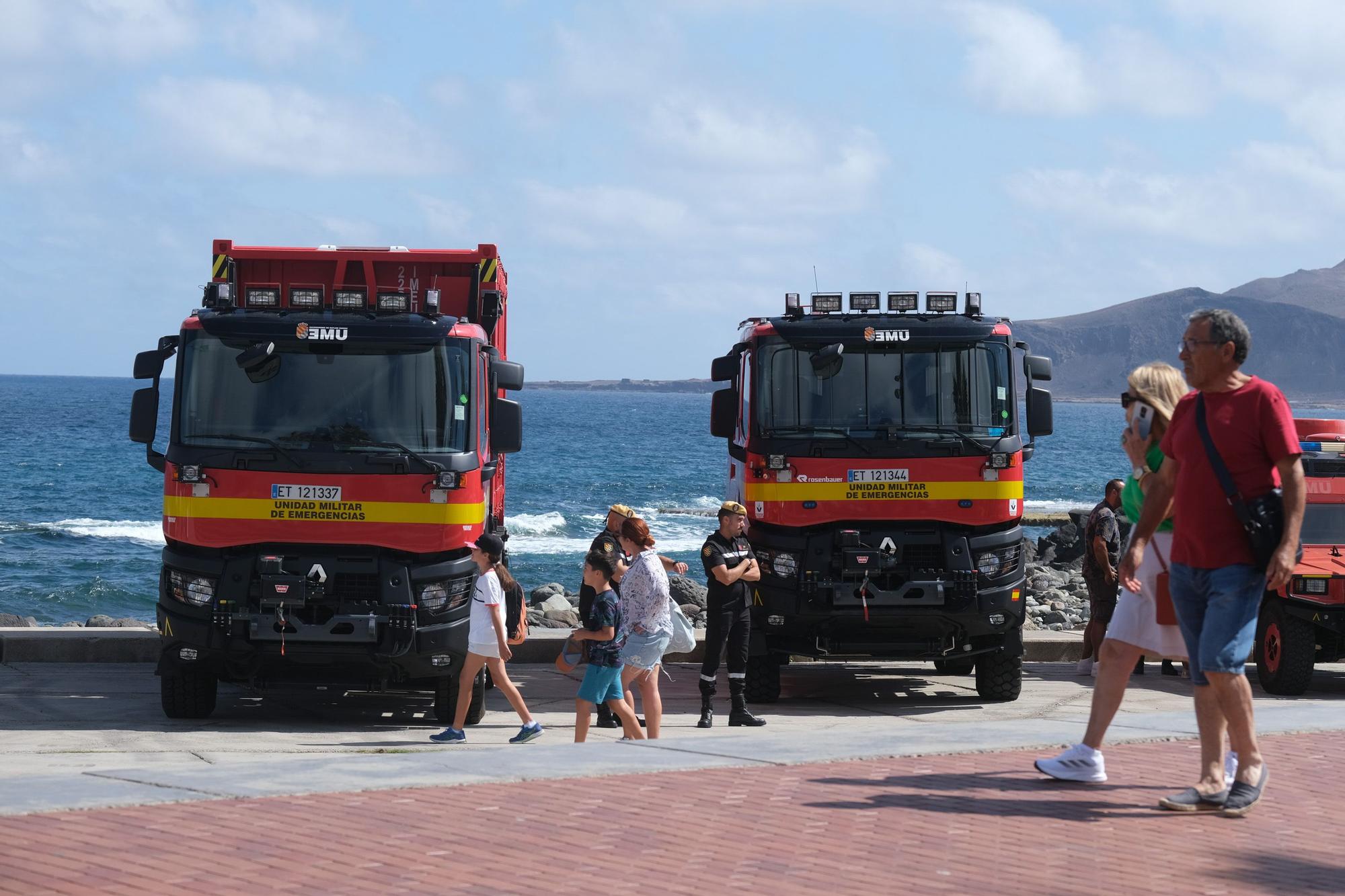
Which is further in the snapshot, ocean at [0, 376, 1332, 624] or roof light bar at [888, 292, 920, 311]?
ocean at [0, 376, 1332, 624]

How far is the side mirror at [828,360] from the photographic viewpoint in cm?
1280

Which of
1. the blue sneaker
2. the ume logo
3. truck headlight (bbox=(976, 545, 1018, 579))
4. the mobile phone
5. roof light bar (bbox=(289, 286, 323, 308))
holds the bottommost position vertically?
the blue sneaker

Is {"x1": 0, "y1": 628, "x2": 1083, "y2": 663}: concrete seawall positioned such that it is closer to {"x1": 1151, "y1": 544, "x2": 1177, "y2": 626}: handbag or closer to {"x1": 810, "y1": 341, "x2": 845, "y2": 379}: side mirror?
{"x1": 810, "y1": 341, "x2": 845, "y2": 379}: side mirror

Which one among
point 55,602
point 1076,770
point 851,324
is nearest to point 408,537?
point 851,324

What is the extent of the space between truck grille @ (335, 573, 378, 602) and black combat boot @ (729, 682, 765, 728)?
2640mm

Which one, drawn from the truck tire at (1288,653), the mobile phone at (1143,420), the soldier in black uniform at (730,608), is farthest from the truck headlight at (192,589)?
the truck tire at (1288,653)

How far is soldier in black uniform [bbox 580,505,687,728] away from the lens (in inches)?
432

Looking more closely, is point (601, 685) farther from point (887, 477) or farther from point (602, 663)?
point (887, 477)

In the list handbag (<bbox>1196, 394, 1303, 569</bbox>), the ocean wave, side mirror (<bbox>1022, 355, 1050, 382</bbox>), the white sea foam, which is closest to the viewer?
handbag (<bbox>1196, 394, 1303, 569</bbox>)

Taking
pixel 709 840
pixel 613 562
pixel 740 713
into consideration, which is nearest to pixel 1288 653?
pixel 740 713

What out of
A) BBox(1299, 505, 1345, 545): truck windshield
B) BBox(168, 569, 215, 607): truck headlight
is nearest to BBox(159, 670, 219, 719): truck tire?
BBox(168, 569, 215, 607): truck headlight

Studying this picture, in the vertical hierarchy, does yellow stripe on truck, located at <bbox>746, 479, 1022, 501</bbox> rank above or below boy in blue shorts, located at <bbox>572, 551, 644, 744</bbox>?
above

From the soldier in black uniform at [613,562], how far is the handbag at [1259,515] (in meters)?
4.99

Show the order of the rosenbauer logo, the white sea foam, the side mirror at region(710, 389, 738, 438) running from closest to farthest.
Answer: the rosenbauer logo, the side mirror at region(710, 389, 738, 438), the white sea foam
